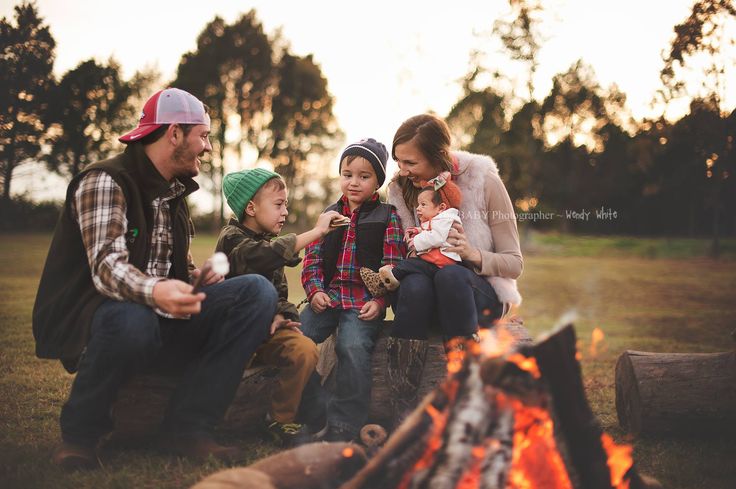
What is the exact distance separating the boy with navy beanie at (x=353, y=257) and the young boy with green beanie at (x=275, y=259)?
0.23 m

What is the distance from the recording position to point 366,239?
371 cm

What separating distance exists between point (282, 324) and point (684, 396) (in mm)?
2350

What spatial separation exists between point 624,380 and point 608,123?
9723 millimetres

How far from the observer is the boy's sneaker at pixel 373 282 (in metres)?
3.48

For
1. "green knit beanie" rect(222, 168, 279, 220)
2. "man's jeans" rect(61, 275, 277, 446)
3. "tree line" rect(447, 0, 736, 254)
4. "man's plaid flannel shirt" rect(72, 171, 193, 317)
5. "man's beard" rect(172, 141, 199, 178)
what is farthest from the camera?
"tree line" rect(447, 0, 736, 254)

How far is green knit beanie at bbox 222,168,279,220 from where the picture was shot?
355 centimetres

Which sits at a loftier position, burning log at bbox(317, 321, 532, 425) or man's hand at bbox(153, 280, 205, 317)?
man's hand at bbox(153, 280, 205, 317)

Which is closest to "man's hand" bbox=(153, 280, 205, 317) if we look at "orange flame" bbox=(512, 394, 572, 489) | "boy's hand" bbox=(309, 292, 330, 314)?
"boy's hand" bbox=(309, 292, 330, 314)

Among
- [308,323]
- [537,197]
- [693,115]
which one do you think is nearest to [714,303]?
[693,115]

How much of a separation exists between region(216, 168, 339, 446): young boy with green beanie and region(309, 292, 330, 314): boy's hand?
0.15m

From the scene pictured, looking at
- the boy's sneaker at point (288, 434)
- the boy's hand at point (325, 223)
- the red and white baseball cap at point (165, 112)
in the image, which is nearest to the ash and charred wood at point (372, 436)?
the boy's sneaker at point (288, 434)

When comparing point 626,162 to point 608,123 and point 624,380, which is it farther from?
point 624,380

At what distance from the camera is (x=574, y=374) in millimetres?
2473

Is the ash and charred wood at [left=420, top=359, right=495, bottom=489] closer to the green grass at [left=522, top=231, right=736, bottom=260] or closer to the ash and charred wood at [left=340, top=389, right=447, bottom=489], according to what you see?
the ash and charred wood at [left=340, top=389, right=447, bottom=489]
